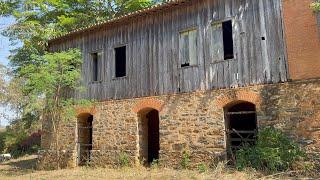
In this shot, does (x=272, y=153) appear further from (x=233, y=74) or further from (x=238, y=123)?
(x=238, y=123)

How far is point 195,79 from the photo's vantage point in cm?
1259

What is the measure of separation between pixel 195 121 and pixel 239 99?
185cm

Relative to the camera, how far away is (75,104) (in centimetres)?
1579

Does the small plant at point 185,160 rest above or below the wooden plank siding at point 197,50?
below

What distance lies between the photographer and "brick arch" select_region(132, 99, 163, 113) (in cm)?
1338

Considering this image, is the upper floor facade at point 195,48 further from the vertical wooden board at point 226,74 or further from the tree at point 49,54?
the tree at point 49,54

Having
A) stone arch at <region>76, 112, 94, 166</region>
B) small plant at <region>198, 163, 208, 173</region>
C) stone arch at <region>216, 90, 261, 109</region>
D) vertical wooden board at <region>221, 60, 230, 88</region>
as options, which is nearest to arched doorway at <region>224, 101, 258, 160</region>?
stone arch at <region>216, 90, 261, 109</region>

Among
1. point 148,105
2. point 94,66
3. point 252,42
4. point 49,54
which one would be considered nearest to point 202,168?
point 148,105

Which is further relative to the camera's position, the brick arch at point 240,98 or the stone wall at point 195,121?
the brick arch at point 240,98

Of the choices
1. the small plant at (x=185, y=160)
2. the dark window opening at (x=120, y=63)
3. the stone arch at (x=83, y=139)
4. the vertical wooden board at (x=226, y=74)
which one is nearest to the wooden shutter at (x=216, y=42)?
the vertical wooden board at (x=226, y=74)

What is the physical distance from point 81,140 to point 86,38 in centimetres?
481

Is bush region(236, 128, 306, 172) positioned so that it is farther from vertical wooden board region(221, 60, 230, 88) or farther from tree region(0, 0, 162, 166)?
tree region(0, 0, 162, 166)

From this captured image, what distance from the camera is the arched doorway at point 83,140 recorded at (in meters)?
16.1

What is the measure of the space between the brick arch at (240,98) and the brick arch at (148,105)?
246 cm
